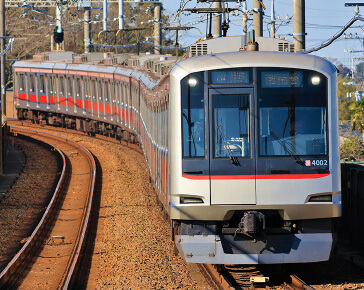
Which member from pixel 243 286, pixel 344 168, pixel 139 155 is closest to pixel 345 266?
pixel 243 286

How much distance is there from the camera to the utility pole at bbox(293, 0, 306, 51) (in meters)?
13.3

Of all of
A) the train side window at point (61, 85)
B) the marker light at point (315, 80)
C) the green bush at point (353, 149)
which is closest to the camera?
the marker light at point (315, 80)

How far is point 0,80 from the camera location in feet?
105

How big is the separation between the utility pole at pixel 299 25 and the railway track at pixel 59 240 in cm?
483

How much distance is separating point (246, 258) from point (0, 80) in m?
A: 24.2

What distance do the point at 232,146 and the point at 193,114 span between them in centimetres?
61

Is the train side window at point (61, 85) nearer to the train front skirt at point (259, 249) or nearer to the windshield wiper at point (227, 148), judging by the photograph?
the windshield wiper at point (227, 148)

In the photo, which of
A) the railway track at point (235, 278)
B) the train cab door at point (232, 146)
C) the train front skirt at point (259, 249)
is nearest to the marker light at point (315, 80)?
the train cab door at point (232, 146)

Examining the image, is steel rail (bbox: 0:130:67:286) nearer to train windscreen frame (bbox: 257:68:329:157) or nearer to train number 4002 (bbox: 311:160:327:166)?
train windscreen frame (bbox: 257:68:329:157)

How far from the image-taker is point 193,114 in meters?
9.66

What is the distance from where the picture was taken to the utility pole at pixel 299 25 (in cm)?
1330

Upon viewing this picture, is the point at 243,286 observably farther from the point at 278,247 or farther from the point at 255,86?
the point at 255,86

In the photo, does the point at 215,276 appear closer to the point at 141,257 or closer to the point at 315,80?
the point at 141,257

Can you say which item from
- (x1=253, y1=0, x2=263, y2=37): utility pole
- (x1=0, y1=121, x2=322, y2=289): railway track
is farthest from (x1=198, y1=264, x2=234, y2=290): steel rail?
(x1=253, y1=0, x2=263, y2=37): utility pole
